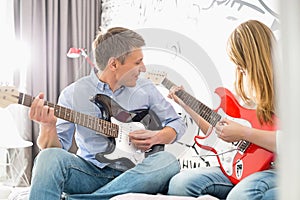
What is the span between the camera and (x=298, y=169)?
0.12 m

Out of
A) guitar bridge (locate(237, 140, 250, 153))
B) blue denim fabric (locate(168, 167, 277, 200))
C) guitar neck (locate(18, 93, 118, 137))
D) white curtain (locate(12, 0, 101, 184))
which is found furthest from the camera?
white curtain (locate(12, 0, 101, 184))

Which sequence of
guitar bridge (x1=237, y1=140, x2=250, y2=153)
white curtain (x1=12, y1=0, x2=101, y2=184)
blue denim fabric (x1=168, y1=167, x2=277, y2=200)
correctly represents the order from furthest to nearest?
white curtain (x1=12, y1=0, x2=101, y2=184), guitar bridge (x1=237, y1=140, x2=250, y2=153), blue denim fabric (x1=168, y1=167, x2=277, y2=200)

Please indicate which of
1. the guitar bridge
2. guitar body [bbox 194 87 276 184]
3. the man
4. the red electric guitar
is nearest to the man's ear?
the man

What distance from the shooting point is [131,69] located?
1395mm

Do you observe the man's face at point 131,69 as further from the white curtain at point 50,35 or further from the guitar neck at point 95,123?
the white curtain at point 50,35

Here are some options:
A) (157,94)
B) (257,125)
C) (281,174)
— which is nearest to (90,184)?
(157,94)

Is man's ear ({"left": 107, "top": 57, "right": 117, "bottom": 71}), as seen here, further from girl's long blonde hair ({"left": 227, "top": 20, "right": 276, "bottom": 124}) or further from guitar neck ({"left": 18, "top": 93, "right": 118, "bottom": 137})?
girl's long blonde hair ({"left": 227, "top": 20, "right": 276, "bottom": 124})

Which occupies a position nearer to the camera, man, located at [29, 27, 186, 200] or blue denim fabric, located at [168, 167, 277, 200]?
blue denim fabric, located at [168, 167, 277, 200]

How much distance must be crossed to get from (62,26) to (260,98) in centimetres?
89

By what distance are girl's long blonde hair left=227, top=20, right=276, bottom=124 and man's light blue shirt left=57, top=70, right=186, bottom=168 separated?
245 mm

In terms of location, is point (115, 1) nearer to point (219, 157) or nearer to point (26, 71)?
point (26, 71)

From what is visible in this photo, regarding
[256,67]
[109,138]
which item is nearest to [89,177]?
[109,138]

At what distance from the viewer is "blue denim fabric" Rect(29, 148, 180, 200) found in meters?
1.18

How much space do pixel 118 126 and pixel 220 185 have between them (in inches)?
15.0
